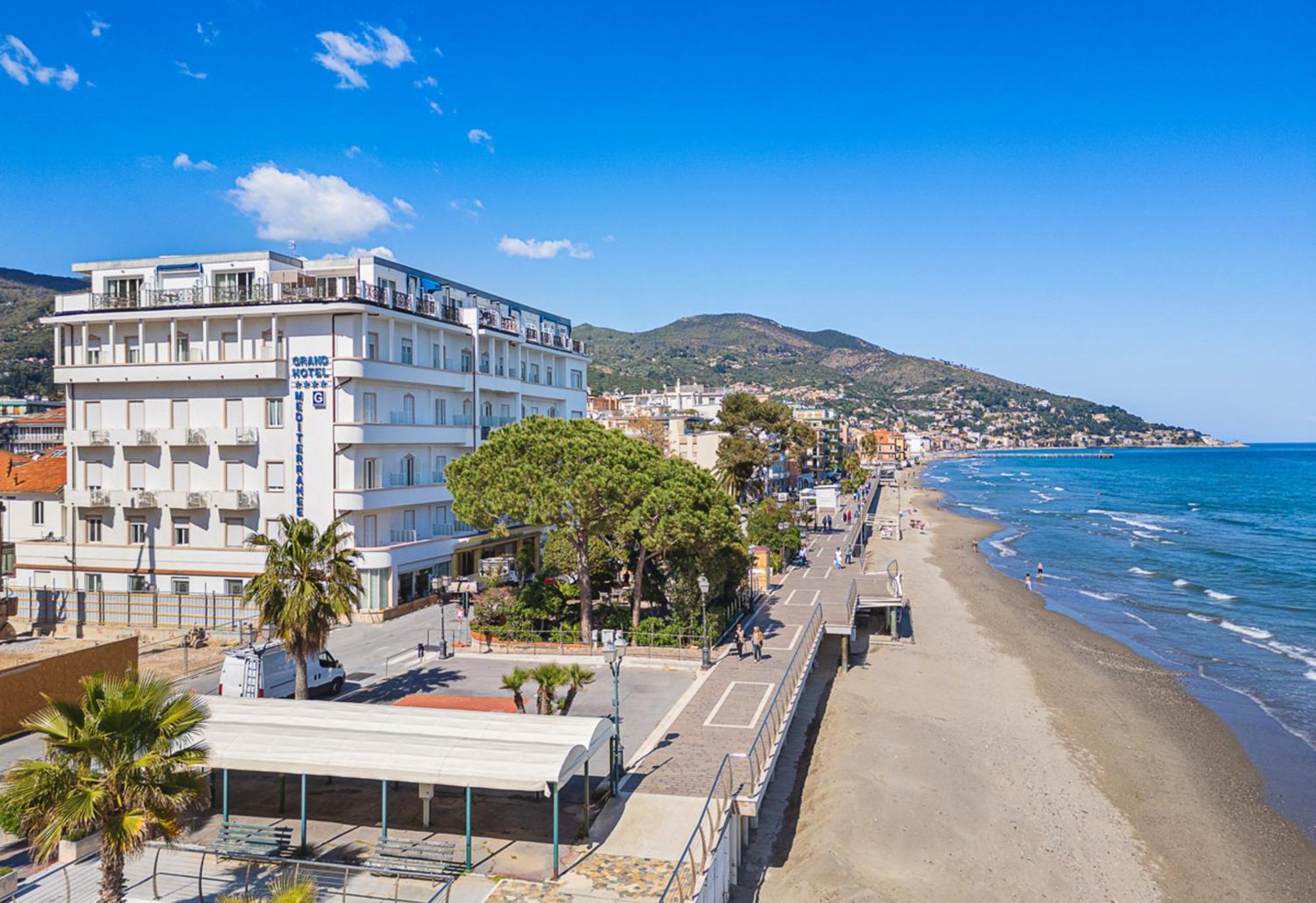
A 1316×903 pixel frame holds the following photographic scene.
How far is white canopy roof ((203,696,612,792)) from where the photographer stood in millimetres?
15062

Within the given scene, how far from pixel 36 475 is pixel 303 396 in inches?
730

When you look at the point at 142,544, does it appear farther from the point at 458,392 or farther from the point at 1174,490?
the point at 1174,490

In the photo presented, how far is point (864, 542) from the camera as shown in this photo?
243ft

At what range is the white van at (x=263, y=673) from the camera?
2394 centimetres

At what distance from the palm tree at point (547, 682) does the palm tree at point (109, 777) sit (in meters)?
8.74

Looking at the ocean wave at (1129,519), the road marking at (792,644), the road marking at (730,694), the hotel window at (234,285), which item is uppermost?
the hotel window at (234,285)

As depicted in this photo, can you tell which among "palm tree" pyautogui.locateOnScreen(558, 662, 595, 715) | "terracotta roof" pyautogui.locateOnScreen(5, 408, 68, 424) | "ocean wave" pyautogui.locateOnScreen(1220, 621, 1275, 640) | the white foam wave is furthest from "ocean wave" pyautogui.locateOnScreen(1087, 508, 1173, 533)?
"terracotta roof" pyautogui.locateOnScreen(5, 408, 68, 424)

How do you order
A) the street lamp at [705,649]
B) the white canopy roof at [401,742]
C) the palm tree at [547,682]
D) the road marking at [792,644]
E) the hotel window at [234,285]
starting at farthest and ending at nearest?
the hotel window at [234,285] → the road marking at [792,644] → the street lamp at [705,649] → the palm tree at [547,682] → the white canopy roof at [401,742]

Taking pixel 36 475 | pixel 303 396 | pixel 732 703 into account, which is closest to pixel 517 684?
pixel 732 703

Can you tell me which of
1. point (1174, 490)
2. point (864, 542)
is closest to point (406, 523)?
point (864, 542)

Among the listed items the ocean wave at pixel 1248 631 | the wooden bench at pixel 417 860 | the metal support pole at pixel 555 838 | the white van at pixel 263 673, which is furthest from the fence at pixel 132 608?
the ocean wave at pixel 1248 631

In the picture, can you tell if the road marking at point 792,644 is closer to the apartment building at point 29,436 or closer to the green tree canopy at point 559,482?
the green tree canopy at point 559,482

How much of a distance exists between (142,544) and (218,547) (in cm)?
426

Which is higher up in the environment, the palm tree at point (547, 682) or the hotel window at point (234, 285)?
the hotel window at point (234, 285)
